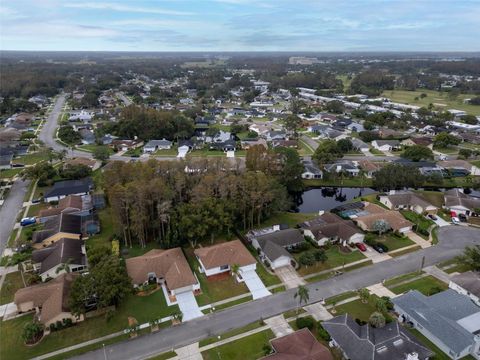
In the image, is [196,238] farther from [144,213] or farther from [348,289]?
[348,289]

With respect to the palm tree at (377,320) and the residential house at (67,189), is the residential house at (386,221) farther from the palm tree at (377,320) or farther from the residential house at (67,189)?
the residential house at (67,189)

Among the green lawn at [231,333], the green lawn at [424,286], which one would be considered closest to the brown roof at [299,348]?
the green lawn at [231,333]

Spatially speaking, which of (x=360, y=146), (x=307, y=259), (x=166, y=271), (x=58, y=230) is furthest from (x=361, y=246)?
(x=360, y=146)

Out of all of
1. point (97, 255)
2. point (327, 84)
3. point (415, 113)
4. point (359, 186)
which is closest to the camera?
point (97, 255)

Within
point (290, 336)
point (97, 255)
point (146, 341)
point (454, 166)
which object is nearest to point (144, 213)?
point (97, 255)

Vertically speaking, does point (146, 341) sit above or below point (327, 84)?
below

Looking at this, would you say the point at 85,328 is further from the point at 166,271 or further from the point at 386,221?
the point at 386,221
